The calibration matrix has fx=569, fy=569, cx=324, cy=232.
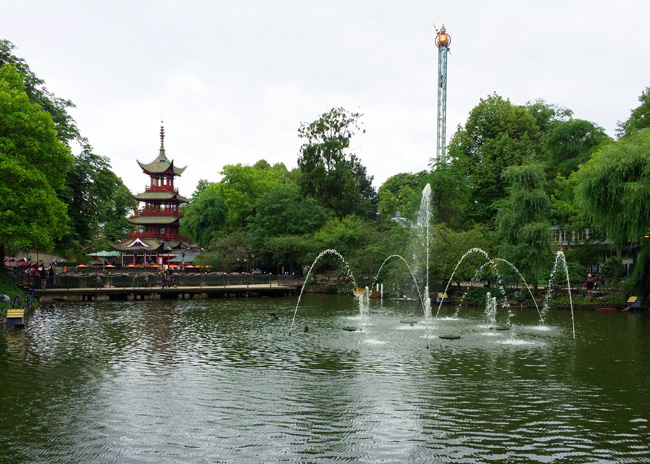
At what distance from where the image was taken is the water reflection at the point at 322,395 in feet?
32.6

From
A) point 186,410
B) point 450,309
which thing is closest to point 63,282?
point 450,309

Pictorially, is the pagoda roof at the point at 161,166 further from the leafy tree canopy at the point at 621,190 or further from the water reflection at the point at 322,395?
the leafy tree canopy at the point at 621,190

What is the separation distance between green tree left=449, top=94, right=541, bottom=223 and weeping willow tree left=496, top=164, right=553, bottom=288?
657cm

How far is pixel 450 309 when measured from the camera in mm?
36125

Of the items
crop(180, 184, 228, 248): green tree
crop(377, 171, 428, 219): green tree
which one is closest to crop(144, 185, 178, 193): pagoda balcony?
crop(180, 184, 228, 248): green tree

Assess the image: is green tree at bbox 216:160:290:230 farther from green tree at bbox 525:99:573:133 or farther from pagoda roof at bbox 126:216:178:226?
green tree at bbox 525:99:573:133

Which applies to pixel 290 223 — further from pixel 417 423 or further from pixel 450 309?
pixel 417 423

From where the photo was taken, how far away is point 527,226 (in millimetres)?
35500

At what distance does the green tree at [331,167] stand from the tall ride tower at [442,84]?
9.80 m

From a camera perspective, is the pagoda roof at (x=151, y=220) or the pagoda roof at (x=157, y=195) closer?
the pagoda roof at (x=151, y=220)

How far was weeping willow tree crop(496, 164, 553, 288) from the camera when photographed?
3525 centimetres

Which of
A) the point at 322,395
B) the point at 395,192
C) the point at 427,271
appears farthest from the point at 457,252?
the point at 395,192

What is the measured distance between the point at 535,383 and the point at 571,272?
24.6 m

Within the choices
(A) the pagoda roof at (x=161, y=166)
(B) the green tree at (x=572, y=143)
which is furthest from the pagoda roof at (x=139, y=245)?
(B) the green tree at (x=572, y=143)
